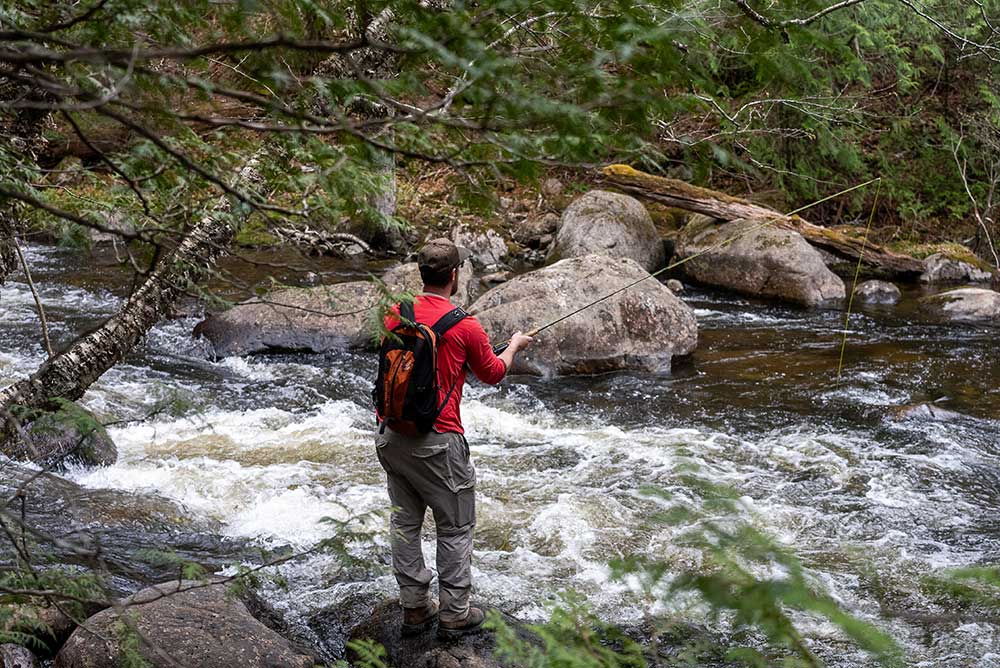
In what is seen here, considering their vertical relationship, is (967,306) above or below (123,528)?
above

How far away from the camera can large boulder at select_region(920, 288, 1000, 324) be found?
480 inches

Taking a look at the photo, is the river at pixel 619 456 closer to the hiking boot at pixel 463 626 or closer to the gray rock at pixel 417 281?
the hiking boot at pixel 463 626

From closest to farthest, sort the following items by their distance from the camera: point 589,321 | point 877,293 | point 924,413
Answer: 1. point 924,413
2. point 589,321
3. point 877,293

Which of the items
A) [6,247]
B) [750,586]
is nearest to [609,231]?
[6,247]

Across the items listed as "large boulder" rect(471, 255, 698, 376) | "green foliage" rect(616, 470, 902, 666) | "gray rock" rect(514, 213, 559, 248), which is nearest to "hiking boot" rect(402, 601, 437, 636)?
"green foliage" rect(616, 470, 902, 666)

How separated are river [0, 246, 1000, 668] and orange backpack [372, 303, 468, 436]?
81 centimetres

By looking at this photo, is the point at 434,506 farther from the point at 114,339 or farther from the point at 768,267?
the point at 768,267

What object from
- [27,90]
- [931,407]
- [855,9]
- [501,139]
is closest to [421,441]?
[501,139]

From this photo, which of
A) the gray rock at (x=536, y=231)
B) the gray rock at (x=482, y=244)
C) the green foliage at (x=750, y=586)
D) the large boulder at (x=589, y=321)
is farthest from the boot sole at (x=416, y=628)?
the gray rock at (x=536, y=231)

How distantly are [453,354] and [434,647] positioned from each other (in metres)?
1.35

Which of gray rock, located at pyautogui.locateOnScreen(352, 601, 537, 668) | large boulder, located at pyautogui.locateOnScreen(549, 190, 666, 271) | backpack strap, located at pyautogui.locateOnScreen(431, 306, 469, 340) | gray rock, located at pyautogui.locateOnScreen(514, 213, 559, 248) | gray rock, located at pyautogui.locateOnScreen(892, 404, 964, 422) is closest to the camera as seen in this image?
backpack strap, located at pyautogui.locateOnScreen(431, 306, 469, 340)

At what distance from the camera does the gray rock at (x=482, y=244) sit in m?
14.7

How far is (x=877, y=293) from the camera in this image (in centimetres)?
1349

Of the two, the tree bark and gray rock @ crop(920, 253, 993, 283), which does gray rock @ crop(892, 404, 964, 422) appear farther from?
gray rock @ crop(920, 253, 993, 283)
